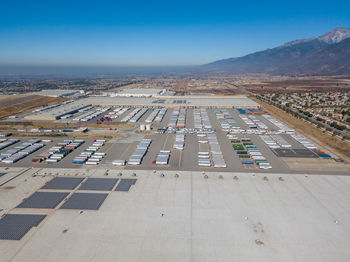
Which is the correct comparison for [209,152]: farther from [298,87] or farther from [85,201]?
[298,87]

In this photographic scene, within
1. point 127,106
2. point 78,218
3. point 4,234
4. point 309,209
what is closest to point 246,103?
point 127,106

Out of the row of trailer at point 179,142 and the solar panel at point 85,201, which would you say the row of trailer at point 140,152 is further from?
the solar panel at point 85,201

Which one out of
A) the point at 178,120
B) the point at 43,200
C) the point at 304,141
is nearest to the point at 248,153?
the point at 304,141

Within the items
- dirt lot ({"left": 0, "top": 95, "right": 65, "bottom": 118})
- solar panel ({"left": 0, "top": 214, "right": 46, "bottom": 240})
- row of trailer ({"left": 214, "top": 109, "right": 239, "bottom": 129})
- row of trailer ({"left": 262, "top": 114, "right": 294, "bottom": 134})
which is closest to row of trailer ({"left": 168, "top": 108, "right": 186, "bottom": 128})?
row of trailer ({"left": 214, "top": 109, "right": 239, "bottom": 129})

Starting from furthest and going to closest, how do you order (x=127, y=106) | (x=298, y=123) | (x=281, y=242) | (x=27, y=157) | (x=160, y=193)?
(x=127, y=106), (x=298, y=123), (x=27, y=157), (x=160, y=193), (x=281, y=242)

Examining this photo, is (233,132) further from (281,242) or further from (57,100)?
(57,100)

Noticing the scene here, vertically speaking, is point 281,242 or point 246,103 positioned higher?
point 246,103

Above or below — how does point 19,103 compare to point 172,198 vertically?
above

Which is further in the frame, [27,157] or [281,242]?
[27,157]
